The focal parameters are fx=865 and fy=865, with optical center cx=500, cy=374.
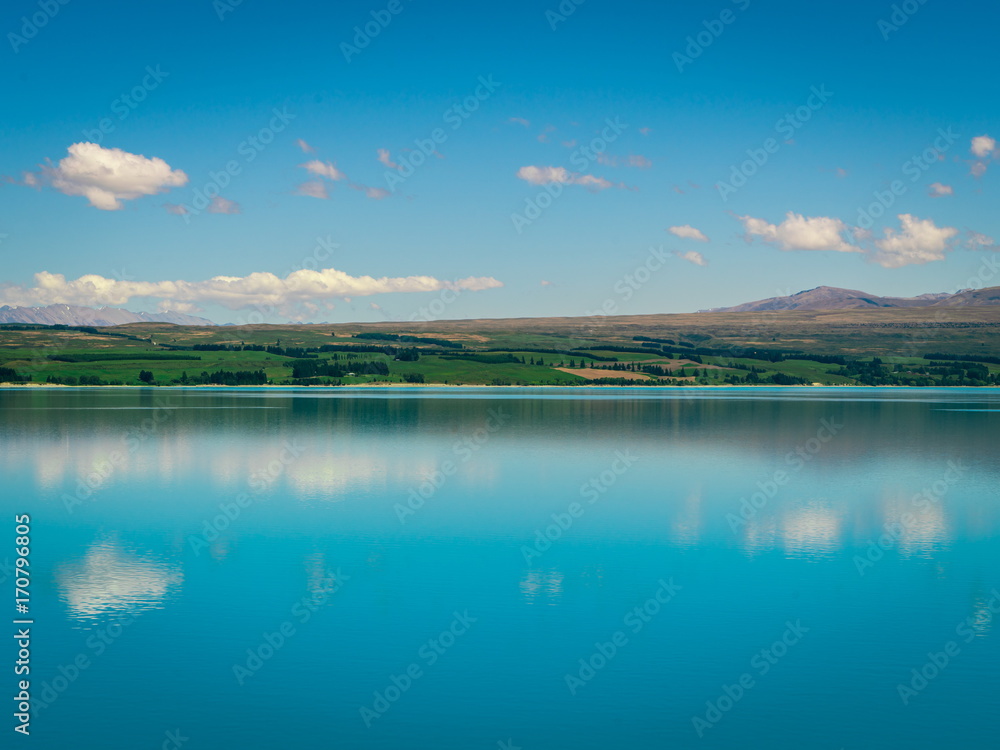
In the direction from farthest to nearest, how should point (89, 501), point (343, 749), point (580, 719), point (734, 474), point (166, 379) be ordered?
point (166, 379), point (734, 474), point (89, 501), point (580, 719), point (343, 749)

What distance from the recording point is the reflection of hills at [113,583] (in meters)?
17.4

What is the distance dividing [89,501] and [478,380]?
542 ft

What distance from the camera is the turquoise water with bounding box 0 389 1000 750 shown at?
12750 mm

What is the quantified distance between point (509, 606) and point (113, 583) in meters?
9.00

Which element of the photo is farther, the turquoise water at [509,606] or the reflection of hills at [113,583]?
the reflection of hills at [113,583]

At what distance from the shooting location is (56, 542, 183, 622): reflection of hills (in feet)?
57.1

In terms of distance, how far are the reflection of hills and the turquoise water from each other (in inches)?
3.7

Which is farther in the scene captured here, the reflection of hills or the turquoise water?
the reflection of hills

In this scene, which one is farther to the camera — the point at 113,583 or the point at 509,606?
the point at 113,583

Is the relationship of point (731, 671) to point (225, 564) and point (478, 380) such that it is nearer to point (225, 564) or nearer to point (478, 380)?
point (225, 564)

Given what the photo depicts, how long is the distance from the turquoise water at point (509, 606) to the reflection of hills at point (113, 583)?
0.09m

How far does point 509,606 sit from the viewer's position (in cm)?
1812

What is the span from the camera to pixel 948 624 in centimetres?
1716

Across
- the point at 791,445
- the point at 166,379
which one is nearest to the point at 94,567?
the point at 791,445
